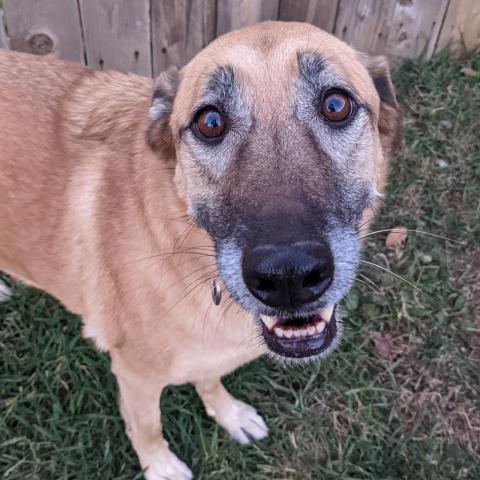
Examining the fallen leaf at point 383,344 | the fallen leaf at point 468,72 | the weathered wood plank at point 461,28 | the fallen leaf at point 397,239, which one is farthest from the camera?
the fallen leaf at point 468,72

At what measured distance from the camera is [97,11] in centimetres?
357

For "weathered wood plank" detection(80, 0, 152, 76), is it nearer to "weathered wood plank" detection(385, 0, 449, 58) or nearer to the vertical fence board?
the vertical fence board

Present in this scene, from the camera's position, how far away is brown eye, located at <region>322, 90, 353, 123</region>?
200 centimetres

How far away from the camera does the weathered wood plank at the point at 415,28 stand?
400 cm

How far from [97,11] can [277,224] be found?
8.15 feet

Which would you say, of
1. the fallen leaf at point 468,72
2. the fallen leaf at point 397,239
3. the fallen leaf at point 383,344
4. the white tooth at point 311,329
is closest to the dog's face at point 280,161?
the white tooth at point 311,329

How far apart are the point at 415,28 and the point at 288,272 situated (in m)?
3.15

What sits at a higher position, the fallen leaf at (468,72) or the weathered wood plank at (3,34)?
the weathered wood plank at (3,34)

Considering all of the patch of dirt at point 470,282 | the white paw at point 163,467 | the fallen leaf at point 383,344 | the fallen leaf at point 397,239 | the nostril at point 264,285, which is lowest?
the white paw at point 163,467

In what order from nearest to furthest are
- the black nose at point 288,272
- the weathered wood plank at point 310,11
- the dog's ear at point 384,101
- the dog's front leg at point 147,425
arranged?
the black nose at point 288,272 → the dog's ear at point 384,101 → the dog's front leg at point 147,425 → the weathered wood plank at point 310,11

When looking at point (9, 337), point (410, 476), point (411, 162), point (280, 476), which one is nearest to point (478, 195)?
point (411, 162)

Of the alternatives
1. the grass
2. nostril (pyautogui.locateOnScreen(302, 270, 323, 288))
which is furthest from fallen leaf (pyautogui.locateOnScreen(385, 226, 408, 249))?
nostril (pyautogui.locateOnScreen(302, 270, 323, 288))

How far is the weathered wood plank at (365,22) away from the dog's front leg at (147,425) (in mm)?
2710

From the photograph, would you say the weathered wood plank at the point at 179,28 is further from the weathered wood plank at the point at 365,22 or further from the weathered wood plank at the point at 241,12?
the weathered wood plank at the point at 365,22
